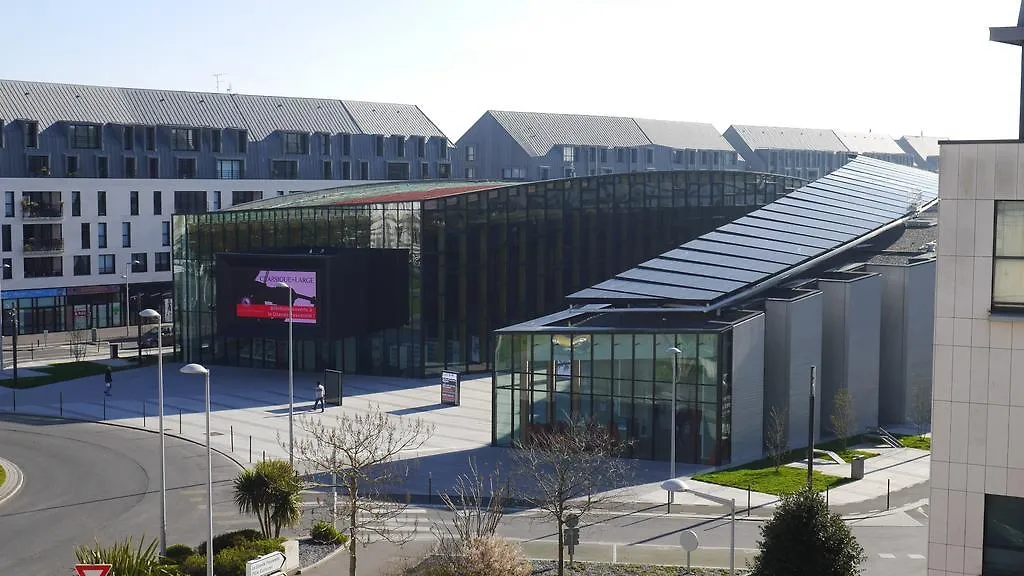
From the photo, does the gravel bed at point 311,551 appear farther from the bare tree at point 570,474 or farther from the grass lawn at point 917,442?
the grass lawn at point 917,442

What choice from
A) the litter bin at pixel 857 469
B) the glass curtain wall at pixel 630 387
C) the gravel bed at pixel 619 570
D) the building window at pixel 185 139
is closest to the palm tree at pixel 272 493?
the gravel bed at pixel 619 570

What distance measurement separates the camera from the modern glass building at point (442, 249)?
66812mm

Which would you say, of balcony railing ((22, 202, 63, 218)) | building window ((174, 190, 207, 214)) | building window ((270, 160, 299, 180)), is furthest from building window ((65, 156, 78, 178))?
building window ((270, 160, 299, 180))

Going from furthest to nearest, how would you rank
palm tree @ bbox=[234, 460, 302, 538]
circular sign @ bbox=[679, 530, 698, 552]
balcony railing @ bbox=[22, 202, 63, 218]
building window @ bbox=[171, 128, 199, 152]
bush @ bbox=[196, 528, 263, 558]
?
building window @ bbox=[171, 128, 199, 152]
balcony railing @ bbox=[22, 202, 63, 218]
palm tree @ bbox=[234, 460, 302, 538]
bush @ bbox=[196, 528, 263, 558]
circular sign @ bbox=[679, 530, 698, 552]

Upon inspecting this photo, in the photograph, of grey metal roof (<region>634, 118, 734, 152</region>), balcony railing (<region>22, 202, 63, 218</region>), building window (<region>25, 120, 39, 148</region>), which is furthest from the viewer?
grey metal roof (<region>634, 118, 734, 152</region>)

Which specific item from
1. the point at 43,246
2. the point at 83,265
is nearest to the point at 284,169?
the point at 83,265

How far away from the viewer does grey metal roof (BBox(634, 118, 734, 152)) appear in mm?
137875

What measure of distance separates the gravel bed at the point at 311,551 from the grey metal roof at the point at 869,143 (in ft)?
491

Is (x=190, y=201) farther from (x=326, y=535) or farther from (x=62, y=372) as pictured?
(x=326, y=535)

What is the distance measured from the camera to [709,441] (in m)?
44.8

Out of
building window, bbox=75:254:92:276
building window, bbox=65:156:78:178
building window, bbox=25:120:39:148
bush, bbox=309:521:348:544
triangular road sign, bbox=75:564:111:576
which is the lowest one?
bush, bbox=309:521:348:544

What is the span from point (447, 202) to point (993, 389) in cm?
4854

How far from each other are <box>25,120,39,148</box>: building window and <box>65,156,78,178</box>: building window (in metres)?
2.39

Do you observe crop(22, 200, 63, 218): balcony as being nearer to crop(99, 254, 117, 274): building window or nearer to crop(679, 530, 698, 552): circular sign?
crop(99, 254, 117, 274): building window
